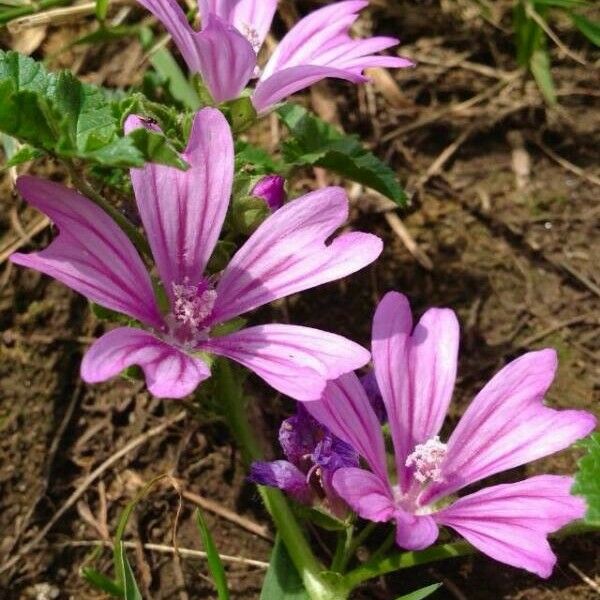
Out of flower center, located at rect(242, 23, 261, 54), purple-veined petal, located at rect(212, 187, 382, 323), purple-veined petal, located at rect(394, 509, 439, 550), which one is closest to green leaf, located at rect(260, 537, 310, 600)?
purple-veined petal, located at rect(394, 509, 439, 550)

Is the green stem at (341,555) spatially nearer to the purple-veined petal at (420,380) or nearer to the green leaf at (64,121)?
the purple-veined petal at (420,380)

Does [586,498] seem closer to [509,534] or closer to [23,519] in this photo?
[509,534]

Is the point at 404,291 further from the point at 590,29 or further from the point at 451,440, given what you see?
the point at 590,29

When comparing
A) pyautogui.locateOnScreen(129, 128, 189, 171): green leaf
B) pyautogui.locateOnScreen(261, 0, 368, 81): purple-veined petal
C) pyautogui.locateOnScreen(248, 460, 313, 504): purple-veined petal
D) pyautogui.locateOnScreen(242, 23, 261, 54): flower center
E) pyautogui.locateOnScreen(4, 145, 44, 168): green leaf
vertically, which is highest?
pyautogui.locateOnScreen(129, 128, 189, 171): green leaf

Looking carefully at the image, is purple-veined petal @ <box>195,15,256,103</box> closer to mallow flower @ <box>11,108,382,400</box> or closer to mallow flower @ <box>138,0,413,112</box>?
mallow flower @ <box>138,0,413,112</box>

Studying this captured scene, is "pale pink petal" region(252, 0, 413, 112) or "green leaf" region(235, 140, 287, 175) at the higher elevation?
"pale pink petal" region(252, 0, 413, 112)

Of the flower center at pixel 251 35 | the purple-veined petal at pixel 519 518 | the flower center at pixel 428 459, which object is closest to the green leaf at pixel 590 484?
the purple-veined petal at pixel 519 518
